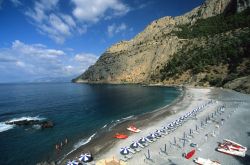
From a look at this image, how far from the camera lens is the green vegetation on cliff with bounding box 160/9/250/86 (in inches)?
5007

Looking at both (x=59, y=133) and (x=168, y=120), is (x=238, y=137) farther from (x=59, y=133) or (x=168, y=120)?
(x=59, y=133)

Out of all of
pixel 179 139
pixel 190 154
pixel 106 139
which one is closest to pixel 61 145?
pixel 106 139

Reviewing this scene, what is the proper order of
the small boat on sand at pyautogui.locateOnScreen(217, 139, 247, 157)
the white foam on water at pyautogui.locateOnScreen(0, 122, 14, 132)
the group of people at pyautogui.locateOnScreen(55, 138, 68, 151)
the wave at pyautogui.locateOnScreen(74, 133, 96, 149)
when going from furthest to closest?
the white foam on water at pyautogui.locateOnScreen(0, 122, 14, 132), the wave at pyautogui.locateOnScreen(74, 133, 96, 149), the group of people at pyautogui.locateOnScreen(55, 138, 68, 151), the small boat on sand at pyautogui.locateOnScreen(217, 139, 247, 157)

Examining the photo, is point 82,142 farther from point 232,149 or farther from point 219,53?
point 219,53

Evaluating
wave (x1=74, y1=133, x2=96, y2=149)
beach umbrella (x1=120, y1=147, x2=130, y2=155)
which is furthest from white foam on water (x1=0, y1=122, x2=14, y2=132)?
beach umbrella (x1=120, y1=147, x2=130, y2=155)

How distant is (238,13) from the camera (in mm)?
197375

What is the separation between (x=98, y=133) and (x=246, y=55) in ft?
376

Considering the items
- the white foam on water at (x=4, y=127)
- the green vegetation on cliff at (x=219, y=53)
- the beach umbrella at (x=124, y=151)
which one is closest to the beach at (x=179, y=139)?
the beach umbrella at (x=124, y=151)

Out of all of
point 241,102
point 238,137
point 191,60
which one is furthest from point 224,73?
point 238,137

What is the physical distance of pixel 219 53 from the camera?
491 feet

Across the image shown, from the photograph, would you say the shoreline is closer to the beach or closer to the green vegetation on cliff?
the beach

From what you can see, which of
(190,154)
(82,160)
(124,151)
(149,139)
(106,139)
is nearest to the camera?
(82,160)

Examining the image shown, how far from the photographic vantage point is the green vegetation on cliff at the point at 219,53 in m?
127

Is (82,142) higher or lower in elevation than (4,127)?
lower
